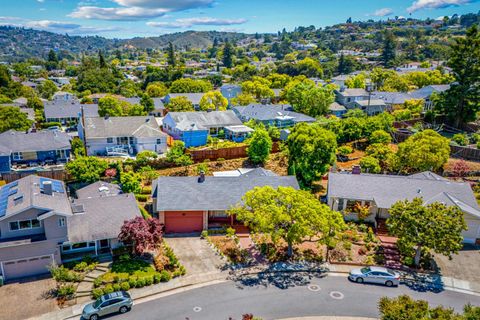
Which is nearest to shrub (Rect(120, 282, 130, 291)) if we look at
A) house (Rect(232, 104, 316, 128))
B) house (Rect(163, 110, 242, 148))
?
house (Rect(163, 110, 242, 148))

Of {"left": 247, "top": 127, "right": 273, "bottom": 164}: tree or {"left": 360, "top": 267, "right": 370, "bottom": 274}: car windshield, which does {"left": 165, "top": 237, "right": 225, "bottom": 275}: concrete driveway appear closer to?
{"left": 360, "top": 267, "right": 370, "bottom": 274}: car windshield

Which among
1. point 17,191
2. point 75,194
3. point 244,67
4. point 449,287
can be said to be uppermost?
point 244,67

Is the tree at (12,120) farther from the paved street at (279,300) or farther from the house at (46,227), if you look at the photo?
the paved street at (279,300)

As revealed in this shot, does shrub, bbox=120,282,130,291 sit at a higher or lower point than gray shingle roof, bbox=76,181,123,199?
lower

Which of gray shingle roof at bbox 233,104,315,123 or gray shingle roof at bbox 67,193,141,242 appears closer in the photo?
gray shingle roof at bbox 67,193,141,242

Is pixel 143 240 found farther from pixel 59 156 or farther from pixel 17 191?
pixel 59 156

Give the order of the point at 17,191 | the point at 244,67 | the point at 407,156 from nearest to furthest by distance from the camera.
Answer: the point at 17,191, the point at 407,156, the point at 244,67

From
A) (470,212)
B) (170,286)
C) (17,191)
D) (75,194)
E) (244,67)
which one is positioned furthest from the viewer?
(244,67)

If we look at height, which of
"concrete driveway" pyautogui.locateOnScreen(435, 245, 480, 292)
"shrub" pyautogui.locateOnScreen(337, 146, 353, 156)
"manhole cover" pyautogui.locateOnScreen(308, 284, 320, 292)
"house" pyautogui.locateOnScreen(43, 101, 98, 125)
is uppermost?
"house" pyautogui.locateOnScreen(43, 101, 98, 125)

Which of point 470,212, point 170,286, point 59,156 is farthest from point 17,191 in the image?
point 470,212
